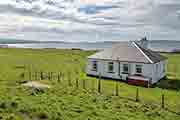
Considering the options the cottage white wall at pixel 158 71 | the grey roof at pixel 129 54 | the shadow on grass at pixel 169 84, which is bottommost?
the shadow on grass at pixel 169 84

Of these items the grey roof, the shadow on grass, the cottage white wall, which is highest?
the grey roof

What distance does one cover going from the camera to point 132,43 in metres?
28.7

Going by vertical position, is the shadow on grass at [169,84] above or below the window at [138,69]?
below

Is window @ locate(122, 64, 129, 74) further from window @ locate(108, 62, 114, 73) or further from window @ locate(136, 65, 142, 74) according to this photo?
window @ locate(108, 62, 114, 73)

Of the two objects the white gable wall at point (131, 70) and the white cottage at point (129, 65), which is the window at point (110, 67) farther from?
the white gable wall at point (131, 70)

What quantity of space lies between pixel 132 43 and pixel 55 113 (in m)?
19.0

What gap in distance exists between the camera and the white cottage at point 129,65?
25.1 metres

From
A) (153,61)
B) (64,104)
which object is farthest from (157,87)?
(64,104)

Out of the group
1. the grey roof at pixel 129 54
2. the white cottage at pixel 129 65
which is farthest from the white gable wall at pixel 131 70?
the grey roof at pixel 129 54

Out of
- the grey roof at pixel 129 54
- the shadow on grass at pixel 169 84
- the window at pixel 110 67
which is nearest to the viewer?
the shadow on grass at pixel 169 84

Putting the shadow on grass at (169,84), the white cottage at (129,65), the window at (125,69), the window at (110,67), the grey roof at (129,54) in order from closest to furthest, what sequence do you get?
1. the shadow on grass at (169,84)
2. the white cottage at (129,65)
3. the grey roof at (129,54)
4. the window at (125,69)
5. the window at (110,67)

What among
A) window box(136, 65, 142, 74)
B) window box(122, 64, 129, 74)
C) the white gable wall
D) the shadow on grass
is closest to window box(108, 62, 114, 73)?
the white gable wall

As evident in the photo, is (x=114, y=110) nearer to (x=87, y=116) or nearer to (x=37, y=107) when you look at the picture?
(x=87, y=116)

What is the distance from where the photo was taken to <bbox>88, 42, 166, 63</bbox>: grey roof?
84.8 ft
